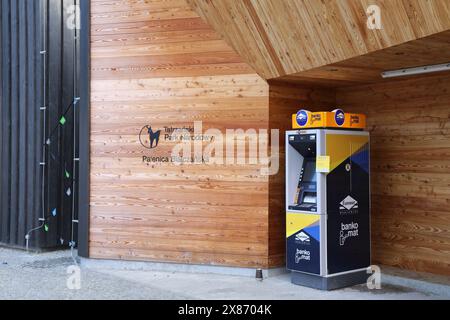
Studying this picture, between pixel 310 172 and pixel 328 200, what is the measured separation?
406 millimetres

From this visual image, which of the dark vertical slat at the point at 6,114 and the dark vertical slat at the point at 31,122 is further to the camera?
the dark vertical slat at the point at 6,114

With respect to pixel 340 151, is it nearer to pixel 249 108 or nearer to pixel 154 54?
pixel 249 108

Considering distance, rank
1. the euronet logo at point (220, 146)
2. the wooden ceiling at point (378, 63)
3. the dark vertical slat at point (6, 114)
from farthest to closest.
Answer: the dark vertical slat at point (6, 114) < the euronet logo at point (220, 146) < the wooden ceiling at point (378, 63)

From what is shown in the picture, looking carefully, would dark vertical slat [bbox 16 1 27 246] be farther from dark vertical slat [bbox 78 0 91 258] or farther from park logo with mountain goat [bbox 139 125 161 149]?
park logo with mountain goat [bbox 139 125 161 149]

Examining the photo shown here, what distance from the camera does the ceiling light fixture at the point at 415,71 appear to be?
5.35 m

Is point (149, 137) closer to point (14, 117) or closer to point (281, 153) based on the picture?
point (281, 153)

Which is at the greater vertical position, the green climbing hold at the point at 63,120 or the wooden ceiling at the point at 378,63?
the wooden ceiling at the point at 378,63

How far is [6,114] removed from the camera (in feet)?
28.0

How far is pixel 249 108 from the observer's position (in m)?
6.14

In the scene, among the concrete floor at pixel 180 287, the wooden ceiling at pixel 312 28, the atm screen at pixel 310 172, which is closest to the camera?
the wooden ceiling at pixel 312 28

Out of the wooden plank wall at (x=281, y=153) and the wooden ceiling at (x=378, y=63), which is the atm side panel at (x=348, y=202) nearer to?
the wooden ceiling at (x=378, y=63)

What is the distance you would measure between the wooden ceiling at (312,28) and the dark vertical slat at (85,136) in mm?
1511

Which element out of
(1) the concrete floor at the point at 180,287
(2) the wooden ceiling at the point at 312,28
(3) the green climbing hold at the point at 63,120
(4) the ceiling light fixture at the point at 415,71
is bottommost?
(1) the concrete floor at the point at 180,287

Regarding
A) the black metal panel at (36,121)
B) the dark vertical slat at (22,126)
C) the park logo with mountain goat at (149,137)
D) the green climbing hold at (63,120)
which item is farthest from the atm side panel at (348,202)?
the dark vertical slat at (22,126)
